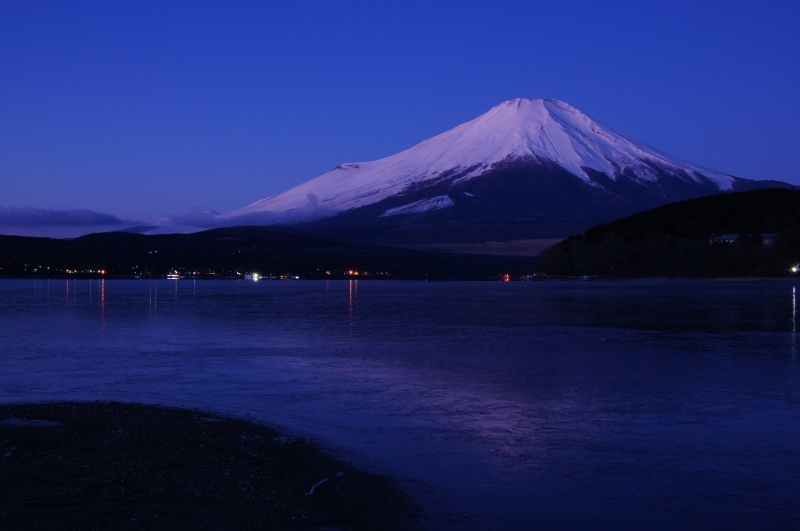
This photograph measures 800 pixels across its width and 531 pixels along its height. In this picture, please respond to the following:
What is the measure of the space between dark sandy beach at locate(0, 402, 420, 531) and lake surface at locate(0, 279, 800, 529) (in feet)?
1.67

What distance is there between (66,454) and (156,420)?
5.59ft

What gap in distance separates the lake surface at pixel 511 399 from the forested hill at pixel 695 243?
7616 cm

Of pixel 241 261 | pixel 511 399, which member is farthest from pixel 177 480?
pixel 241 261

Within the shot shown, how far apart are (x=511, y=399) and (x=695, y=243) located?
10255 centimetres

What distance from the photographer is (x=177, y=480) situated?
6.66m

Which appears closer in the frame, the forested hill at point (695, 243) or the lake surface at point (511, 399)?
the lake surface at point (511, 399)

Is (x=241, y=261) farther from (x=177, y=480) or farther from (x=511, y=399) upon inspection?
(x=177, y=480)

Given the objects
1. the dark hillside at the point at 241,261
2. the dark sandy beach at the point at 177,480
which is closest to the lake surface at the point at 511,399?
the dark sandy beach at the point at 177,480

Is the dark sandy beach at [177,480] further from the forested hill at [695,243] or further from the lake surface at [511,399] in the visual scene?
the forested hill at [695,243]

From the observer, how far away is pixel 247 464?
7.24m

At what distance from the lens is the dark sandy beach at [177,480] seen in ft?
19.0

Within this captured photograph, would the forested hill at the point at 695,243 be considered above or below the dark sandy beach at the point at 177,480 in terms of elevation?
above

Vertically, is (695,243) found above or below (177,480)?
above

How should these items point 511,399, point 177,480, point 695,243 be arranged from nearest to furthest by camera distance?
1. point 177,480
2. point 511,399
3. point 695,243
